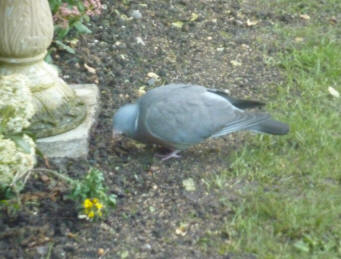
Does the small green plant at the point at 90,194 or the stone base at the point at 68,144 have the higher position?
the small green plant at the point at 90,194

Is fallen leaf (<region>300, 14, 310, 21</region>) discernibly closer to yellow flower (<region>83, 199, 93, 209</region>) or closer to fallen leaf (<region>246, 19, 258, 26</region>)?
fallen leaf (<region>246, 19, 258, 26</region>)

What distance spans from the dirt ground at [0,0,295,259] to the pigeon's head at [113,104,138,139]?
153 mm

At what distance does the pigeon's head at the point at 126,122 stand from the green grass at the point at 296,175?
639mm

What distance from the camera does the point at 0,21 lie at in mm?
3744

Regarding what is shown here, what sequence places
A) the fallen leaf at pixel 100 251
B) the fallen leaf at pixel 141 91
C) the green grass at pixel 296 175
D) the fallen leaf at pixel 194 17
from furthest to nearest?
1. the fallen leaf at pixel 194 17
2. the fallen leaf at pixel 141 91
3. the green grass at pixel 296 175
4. the fallen leaf at pixel 100 251

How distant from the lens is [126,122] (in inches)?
158

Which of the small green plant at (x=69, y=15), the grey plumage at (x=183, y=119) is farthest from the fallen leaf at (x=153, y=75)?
the grey plumage at (x=183, y=119)

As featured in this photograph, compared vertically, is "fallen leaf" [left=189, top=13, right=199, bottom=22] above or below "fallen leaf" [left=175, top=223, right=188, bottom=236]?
below

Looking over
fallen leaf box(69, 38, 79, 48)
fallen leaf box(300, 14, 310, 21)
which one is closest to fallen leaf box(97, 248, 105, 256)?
fallen leaf box(69, 38, 79, 48)

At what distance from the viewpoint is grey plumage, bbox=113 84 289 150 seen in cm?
396

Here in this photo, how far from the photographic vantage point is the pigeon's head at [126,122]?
402 centimetres

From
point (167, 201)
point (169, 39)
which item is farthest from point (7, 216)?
point (169, 39)

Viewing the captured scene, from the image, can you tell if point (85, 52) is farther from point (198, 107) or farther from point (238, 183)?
point (238, 183)

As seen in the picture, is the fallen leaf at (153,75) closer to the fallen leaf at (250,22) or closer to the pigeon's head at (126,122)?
the pigeon's head at (126,122)
